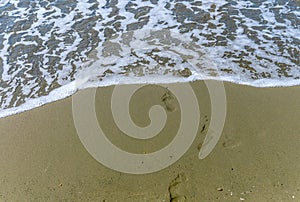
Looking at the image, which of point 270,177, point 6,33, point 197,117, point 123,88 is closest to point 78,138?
point 123,88

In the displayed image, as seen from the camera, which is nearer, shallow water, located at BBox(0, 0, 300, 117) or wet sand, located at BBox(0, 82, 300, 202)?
wet sand, located at BBox(0, 82, 300, 202)

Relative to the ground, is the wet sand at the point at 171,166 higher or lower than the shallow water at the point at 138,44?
higher

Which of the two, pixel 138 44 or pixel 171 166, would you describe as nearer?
pixel 171 166

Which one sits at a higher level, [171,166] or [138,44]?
[171,166]

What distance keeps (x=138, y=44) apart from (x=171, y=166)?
237 cm

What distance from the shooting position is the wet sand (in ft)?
9.14

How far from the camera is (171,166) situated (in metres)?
3.00

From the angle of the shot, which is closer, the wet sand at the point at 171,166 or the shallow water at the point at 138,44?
the wet sand at the point at 171,166

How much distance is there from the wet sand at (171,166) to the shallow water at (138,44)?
428mm

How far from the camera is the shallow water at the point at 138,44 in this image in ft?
13.6

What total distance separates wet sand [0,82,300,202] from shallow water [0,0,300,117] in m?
0.43

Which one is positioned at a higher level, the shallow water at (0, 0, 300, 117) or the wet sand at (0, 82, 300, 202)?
the wet sand at (0, 82, 300, 202)

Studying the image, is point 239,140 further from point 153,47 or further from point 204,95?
point 153,47

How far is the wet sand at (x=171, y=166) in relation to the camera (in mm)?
2785
